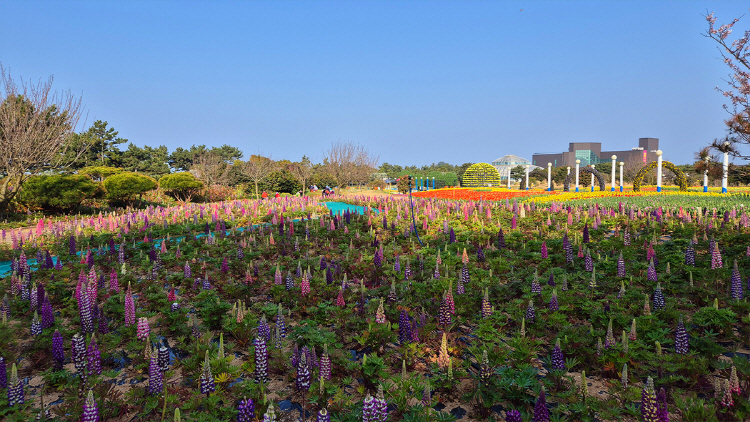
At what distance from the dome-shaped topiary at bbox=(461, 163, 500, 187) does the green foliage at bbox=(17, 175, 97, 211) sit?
149ft

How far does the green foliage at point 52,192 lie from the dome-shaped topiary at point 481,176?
45382mm

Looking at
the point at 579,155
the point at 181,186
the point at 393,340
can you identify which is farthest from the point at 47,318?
the point at 579,155

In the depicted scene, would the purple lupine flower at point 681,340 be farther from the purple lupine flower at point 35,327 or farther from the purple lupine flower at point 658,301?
the purple lupine flower at point 35,327

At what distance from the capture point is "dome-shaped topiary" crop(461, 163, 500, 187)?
180ft

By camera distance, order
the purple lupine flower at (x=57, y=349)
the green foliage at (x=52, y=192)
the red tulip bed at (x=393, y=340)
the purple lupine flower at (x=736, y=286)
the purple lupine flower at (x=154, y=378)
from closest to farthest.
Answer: the red tulip bed at (x=393, y=340)
the purple lupine flower at (x=154, y=378)
the purple lupine flower at (x=57, y=349)
the purple lupine flower at (x=736, y=286)
the green foliage at (x=52, y=192)

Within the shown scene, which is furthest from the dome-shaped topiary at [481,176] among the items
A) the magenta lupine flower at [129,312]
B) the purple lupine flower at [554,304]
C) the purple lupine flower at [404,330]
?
the magenta lupine flower at [129,312]

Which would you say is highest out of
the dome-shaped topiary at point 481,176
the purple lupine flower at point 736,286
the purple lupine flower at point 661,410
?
the dome-shaped topiary at point 481,176

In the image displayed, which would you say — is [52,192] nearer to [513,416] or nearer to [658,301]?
[513,416]

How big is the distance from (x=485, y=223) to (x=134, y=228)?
10.7 metres

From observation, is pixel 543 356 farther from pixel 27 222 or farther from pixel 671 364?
pixel 27 222

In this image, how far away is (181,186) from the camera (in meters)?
25.3

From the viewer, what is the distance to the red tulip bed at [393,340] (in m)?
3.18

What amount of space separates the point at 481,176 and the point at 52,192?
48.0m

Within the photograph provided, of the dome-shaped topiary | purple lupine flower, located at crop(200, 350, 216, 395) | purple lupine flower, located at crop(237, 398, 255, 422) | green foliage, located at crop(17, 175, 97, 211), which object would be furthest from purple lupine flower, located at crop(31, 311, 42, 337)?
the dome-shaped topiary
